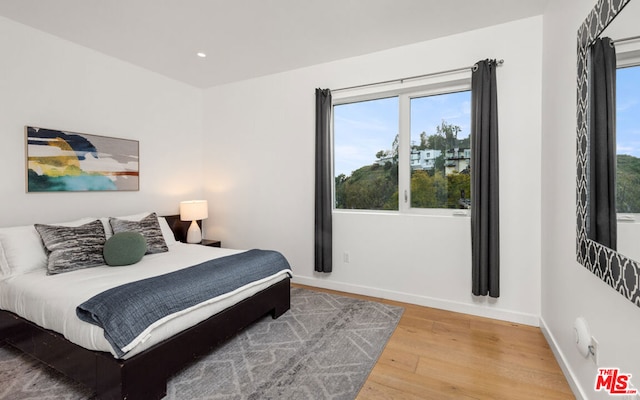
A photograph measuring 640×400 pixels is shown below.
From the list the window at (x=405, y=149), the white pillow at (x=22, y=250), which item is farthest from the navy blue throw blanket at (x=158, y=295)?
the window at (x=405, y=149)

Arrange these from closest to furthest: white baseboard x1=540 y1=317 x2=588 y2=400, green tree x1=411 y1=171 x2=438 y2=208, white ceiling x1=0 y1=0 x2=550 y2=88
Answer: white baseboard x1=540 y1=317 x2=588 y2=400
white ceiling x1=0 y1=0 x2=550 y2=88
green tree x1=411 y1=171 x2=438 y2=208

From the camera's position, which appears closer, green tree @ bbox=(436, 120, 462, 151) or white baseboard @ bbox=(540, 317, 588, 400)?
white baseboard @ bbox=(540, 317, 588, 400)

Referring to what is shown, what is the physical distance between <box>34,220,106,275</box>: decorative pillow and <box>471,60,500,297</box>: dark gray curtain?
3.27 m

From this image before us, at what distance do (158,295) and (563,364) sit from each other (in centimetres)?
258

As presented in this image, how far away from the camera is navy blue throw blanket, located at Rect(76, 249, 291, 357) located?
61.2 inches

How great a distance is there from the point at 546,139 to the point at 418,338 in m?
1.90

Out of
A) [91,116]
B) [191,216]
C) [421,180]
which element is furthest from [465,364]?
[91,116]

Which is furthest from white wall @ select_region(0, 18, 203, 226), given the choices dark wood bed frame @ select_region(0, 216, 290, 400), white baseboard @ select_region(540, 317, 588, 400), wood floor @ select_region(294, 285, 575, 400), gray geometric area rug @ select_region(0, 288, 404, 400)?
white baseboard @ select_region(540, 317, 588, 400)

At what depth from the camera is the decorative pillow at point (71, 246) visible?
89.7 inches

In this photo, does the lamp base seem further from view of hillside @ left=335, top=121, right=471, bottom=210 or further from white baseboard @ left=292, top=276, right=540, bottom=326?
view of hillside @ left=335, top=121, right=471, bottom=210

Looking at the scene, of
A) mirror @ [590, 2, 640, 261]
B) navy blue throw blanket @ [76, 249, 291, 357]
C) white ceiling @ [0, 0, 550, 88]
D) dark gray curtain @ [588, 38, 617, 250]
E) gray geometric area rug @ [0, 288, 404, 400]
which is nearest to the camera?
mirror @ [590, 2, 640, 261]

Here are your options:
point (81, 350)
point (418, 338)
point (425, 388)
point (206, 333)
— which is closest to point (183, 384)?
point (206, 333)

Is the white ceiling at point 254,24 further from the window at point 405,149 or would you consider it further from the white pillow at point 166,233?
the white pillow at point 166,233

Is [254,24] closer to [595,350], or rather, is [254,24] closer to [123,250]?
[123,250]
